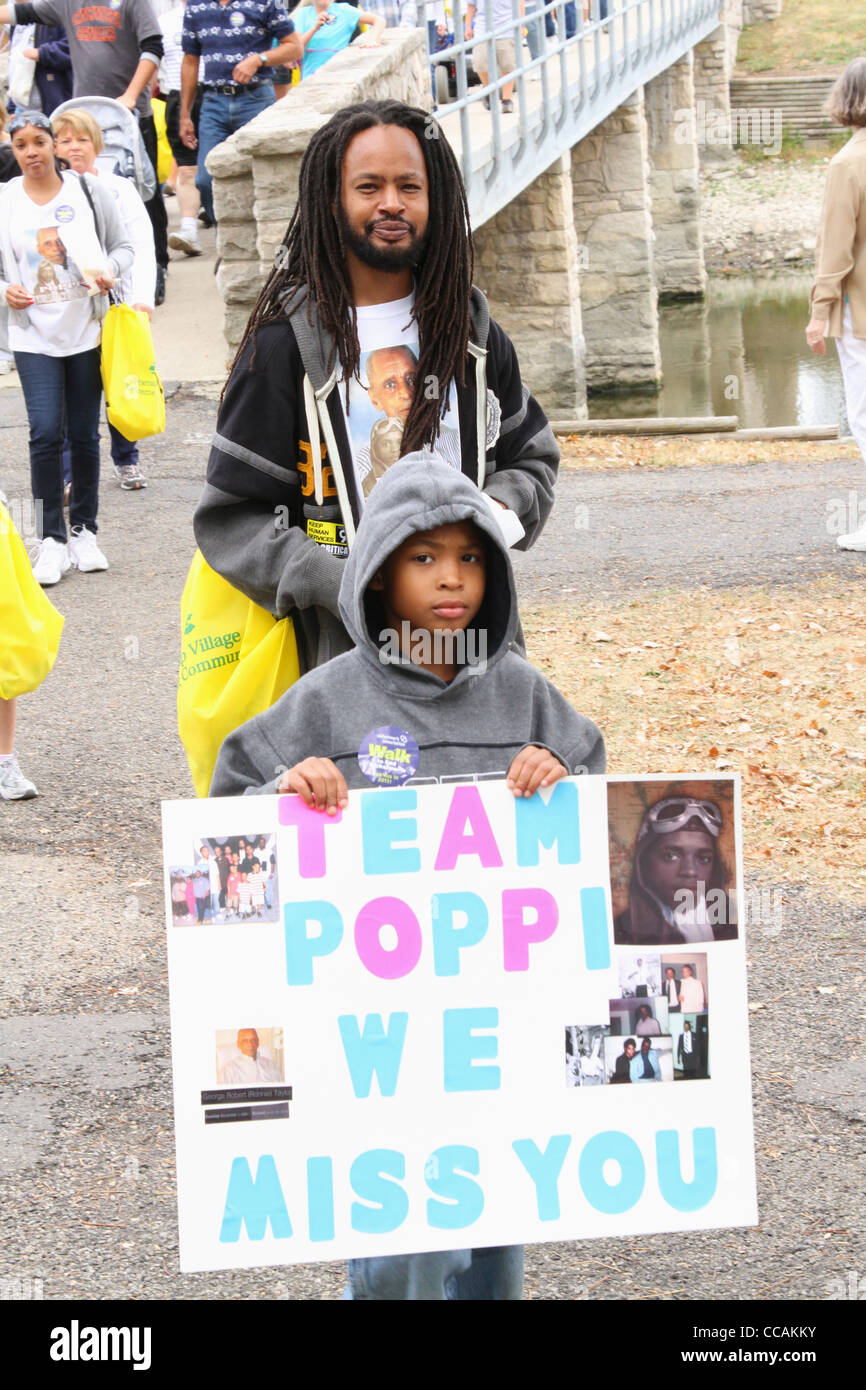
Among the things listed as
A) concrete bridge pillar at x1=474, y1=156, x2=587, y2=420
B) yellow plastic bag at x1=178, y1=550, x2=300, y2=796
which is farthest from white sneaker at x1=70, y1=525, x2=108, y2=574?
concrete bridge pillar at x1=474, y1=156, x2=587, y2=420

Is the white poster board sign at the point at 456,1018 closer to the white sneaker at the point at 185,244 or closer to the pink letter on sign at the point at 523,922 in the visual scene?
the pink letter on sign at the point at 523,922

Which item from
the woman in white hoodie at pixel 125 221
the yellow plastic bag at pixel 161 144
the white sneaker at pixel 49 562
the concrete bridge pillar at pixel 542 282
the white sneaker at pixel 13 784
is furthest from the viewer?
the yellow plastic bag at pixel 161 144

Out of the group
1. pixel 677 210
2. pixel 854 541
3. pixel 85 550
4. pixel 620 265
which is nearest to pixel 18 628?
pixel 85 550

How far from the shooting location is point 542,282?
635 inches

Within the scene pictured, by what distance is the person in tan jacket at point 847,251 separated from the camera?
25.0ft

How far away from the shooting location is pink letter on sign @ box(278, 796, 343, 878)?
2406 millimetres

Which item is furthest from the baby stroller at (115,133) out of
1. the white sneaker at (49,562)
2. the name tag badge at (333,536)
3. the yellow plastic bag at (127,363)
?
the name tag badge at (333,536)

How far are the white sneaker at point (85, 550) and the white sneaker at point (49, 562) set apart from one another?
103 millimetres

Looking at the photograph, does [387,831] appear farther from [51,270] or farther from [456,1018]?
[51,270]

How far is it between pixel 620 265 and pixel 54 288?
13835 millimetres

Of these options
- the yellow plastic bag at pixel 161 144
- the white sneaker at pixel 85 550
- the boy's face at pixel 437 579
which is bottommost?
the white sneaker at pixel 85 550

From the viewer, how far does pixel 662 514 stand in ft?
33.0
